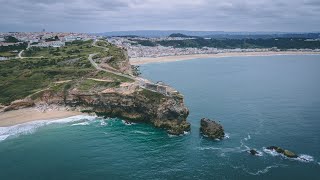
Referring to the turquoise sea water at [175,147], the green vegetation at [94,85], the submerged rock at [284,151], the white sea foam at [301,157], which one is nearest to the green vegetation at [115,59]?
the green vegetation at [94,85]

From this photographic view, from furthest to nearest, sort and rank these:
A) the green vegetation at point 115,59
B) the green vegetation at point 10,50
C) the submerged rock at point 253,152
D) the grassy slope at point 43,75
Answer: the green vegetation at point 10,50 < the green vegetation at point 115,59 < the grassy slope at point 43,75 < the submerged rock at point 253,152

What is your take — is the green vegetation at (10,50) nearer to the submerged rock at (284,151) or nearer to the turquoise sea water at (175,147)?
the turquoise sea water at (175,147)

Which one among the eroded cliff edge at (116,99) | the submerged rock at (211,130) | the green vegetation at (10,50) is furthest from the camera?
the green vegetation at (10,50)

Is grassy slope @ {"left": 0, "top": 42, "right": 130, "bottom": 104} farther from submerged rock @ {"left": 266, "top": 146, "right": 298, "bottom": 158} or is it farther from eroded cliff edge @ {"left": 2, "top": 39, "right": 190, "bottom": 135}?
submerged rock @ {"left": 266, "top": 146, "right": 298, "bottom": 158}

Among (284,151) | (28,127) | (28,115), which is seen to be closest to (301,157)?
(284,151)

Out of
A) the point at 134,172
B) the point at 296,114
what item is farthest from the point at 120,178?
the point at 296,114

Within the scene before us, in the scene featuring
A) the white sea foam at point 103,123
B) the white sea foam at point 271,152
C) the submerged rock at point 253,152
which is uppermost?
the submerged rock at point 253,152
